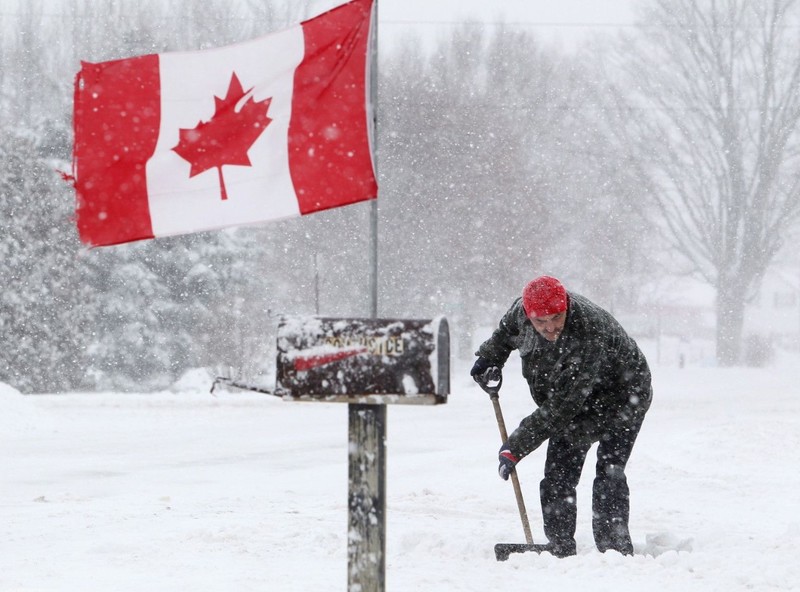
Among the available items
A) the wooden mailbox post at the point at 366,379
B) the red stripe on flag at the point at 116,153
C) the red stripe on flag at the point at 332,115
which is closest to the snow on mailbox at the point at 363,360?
the wooden mailbox post at the point at 366,379

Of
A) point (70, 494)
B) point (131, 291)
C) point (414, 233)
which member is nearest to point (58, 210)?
point (131, 291)

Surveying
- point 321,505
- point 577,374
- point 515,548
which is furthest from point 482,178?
point 577,374

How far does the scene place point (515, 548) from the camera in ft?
17.5

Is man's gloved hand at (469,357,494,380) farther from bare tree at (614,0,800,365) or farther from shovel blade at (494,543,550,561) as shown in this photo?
bare tree at (614,0,800,365)

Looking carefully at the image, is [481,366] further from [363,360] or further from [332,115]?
[363,360]

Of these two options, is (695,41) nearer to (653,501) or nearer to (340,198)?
(653,501)

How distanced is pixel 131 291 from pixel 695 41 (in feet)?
68.3

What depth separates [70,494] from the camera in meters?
7.84

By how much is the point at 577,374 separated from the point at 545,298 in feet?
1.41

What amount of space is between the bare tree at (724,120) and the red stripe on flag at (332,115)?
102 ft

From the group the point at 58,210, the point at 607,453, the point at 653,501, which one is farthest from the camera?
the point at 58,210

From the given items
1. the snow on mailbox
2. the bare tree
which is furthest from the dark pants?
the bare tree

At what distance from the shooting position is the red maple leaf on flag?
4629 mm

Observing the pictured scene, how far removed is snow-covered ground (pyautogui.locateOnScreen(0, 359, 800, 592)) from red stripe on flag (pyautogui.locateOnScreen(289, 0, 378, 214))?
1.69 m
